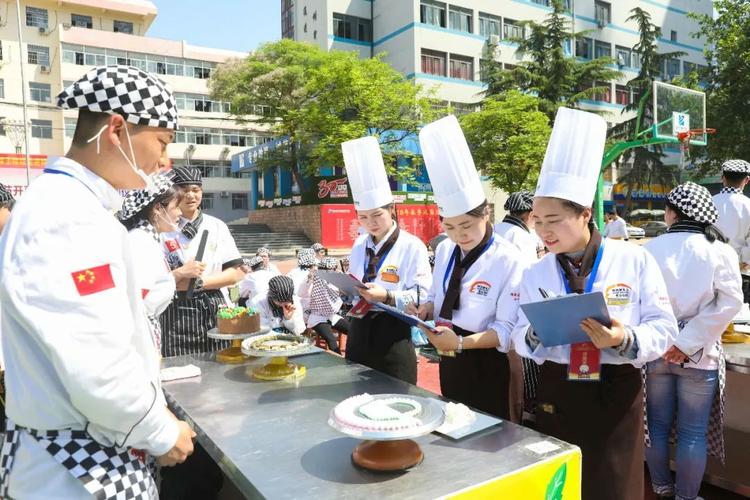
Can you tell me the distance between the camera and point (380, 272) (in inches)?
122

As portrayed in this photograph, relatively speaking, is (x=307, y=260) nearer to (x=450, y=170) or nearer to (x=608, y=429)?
(x=450, y=170)

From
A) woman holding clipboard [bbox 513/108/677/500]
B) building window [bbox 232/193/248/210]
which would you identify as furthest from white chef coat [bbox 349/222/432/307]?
building window [bbox 232/193/248/210]

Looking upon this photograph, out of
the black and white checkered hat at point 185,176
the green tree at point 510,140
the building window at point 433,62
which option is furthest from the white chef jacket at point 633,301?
the building window at point 433,62

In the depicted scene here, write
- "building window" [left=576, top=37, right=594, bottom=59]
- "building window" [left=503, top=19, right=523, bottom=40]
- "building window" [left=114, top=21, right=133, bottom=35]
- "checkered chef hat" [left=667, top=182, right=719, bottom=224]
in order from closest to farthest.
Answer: "checkered chef hat" [left=667, top=182, right=719, bottom=224]
"building window" [left=503, top=19, right=523, bottom=40]
"building window" [left=576, top=37, right=594, bottom=59]
"building window" [left=114, top=21, right=133, bottom=35]

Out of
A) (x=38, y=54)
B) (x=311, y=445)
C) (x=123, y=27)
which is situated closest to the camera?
(x=311, y=445)

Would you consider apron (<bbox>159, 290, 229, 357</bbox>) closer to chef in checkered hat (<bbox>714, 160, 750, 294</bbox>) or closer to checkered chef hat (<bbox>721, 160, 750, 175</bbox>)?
checkered chef hat (<bbox>721, 160, 750, 175</bbox>)

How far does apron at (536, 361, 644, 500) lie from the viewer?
197cm

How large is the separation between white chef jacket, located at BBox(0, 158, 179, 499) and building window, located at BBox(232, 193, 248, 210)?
3557 cm

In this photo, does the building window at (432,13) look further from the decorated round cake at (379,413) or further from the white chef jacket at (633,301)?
the decorated round cake at (379,413)

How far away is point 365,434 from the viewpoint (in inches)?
55.8

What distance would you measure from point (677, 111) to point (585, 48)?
19.3 m

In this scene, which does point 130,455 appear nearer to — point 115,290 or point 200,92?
point 115,290

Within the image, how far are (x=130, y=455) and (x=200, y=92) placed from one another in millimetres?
35703

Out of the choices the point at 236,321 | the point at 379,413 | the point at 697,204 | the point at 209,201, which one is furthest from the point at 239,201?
the point at 379,413
